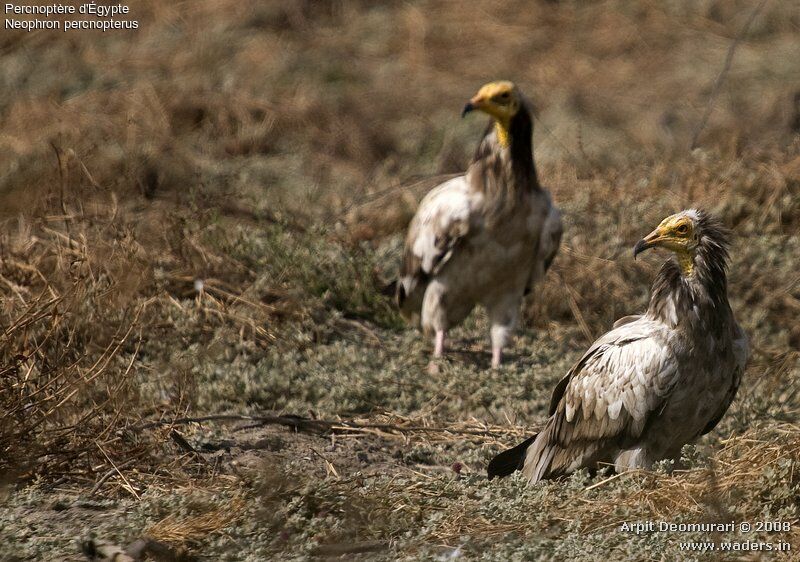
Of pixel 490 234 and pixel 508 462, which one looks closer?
pixel 508 462

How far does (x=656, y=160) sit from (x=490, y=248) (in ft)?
10.9

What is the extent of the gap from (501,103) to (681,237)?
2335 millimetres

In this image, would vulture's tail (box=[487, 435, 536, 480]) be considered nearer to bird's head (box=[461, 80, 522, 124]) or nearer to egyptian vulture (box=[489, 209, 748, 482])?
egyptian vulture (box=[489, 209, 748, 482])

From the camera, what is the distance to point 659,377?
197 inches

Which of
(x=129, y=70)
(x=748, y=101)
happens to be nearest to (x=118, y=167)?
(x=129, y=70)

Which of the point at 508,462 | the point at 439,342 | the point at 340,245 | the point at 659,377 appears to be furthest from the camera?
Result: the point at 340,245

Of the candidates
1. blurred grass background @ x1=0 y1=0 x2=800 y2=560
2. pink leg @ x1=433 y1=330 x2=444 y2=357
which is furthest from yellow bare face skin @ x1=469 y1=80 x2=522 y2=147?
blurred grass background @ x1=0 y1=0 x2=800 y2=560

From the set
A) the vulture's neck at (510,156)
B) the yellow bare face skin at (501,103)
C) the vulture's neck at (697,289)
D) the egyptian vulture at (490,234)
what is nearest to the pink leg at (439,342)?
the egyptian vulture at (490,234)

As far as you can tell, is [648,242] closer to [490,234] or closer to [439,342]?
[490,234]

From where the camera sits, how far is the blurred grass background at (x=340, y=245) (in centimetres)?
466

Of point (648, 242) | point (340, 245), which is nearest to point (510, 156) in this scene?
point (340, 245)

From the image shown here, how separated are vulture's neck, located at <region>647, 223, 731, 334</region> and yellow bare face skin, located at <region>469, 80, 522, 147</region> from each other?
2222 millimetres

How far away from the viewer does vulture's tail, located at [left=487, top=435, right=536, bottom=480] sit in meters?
5.37

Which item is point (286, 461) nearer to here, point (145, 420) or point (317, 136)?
point (145, 420)
